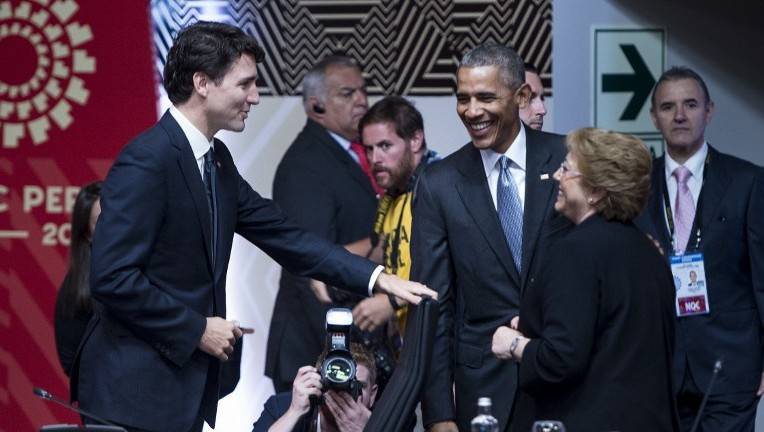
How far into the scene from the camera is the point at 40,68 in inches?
272

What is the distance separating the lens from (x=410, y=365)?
12.0 feet

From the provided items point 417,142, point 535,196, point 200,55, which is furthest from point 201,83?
point 417,142

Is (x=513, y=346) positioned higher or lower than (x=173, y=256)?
lower

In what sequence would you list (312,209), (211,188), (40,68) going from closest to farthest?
1. (211,188)
2. (312,209)
3. (40,68)

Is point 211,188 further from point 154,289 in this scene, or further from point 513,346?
point 513,346

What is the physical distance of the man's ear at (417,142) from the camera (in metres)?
5.75

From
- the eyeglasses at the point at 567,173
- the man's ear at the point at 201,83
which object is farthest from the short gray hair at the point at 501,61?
the man's ear at the point at 201,83

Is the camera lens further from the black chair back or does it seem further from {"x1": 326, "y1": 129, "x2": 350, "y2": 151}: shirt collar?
{"x1": 326, "y1": 129, "x2": 350, "y2": 151}: shirt collar

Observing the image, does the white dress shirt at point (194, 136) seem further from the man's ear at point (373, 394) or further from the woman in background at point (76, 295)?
the woman in background at point (76, 295)

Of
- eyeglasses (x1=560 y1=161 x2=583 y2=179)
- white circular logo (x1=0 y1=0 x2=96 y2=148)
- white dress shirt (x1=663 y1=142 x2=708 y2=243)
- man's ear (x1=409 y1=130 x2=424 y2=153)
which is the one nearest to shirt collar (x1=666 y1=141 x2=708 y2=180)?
white dress shirt (x1=663 y1=142 x2=708 y2=243)

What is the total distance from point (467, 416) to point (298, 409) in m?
0.48

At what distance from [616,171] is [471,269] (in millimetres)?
708

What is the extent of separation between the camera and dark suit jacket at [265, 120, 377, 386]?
6.06 meters

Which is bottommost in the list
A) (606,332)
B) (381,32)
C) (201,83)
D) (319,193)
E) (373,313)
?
(373,313)
